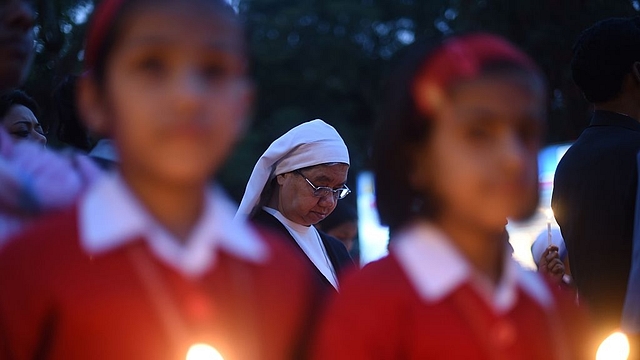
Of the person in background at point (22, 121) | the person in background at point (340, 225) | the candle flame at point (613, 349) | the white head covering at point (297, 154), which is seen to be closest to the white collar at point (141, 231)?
the candle flame at point (613, 349)

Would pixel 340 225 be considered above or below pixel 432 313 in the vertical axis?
below

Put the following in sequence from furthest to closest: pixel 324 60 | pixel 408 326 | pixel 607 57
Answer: pixel 324 60
pixel 607 57
pixel 408 326

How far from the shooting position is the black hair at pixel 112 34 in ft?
5.11

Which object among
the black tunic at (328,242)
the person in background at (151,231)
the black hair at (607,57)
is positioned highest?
the person in background at (151,231)

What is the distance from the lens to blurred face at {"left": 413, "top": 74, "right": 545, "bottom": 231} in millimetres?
1681

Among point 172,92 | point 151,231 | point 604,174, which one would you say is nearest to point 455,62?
point 172,92

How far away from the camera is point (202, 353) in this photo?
4.66ft

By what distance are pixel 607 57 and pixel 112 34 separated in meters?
2.43

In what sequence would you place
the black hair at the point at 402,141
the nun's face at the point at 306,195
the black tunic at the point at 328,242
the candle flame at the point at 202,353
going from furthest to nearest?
the nun's face at the point at 306,195 → the black tunic at the point at 328,242 → the black hair at the point at 402,141 → the candle flame at the point at 202,353

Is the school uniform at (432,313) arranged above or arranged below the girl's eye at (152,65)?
below

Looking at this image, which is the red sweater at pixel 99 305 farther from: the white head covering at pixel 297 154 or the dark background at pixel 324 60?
the dark background at pixel 324 60

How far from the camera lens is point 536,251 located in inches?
198

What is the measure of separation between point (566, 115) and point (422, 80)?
351 inches

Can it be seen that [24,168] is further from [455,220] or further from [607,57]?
[607,57]
